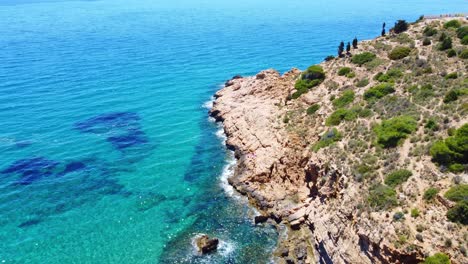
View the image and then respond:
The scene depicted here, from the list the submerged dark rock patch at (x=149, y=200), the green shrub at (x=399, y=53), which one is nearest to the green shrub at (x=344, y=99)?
the green shrub at (x=399, y=53)

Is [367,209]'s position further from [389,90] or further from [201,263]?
[389,90]

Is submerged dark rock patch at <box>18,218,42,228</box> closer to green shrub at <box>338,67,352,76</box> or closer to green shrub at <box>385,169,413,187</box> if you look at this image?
green shrub at <box>385,169,413,187</box>

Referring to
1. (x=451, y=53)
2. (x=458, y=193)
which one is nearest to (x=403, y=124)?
(x=458, y=193)

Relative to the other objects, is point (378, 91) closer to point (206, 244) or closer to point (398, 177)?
point (398, 177)

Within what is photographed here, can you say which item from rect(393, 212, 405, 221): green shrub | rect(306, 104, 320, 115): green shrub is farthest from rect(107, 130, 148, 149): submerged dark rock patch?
rect(393, 212, 405, 221): green shrub

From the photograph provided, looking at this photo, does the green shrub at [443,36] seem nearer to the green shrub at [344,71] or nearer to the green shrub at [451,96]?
the green shrub at [344,71]
